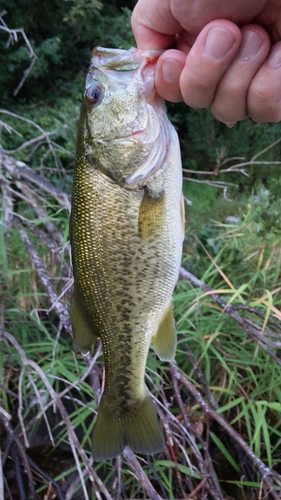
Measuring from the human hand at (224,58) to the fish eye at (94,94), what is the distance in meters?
0.19

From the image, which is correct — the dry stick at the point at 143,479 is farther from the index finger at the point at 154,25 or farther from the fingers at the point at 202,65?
the index finger at the point at 154,25

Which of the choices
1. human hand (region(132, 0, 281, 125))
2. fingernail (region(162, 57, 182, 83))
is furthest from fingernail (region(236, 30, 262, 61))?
fingernail (region(162, 57, 182, 83))

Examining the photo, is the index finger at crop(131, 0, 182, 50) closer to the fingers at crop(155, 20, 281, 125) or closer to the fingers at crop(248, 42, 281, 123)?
the fingers at crop(155, 20, 281, 125)

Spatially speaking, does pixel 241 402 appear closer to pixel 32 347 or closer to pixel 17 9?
pixel 32 347

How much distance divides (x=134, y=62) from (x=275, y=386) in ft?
5.47

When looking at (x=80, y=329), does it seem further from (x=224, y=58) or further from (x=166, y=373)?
(x=166, y=373)

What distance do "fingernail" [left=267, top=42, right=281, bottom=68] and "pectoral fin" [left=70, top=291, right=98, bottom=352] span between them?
0.88m

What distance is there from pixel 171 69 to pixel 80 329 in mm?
826

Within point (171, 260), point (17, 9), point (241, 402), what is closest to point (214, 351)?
point (241, 402)

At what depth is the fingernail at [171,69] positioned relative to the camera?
123 cm

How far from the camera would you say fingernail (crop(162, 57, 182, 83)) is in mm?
1227

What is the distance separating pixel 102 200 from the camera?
1.35 metres

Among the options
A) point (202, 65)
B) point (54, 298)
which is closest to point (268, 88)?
point (202, 65)

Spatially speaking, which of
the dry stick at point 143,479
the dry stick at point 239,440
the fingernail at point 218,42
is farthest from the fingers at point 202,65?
the dry stick at point 143,479
